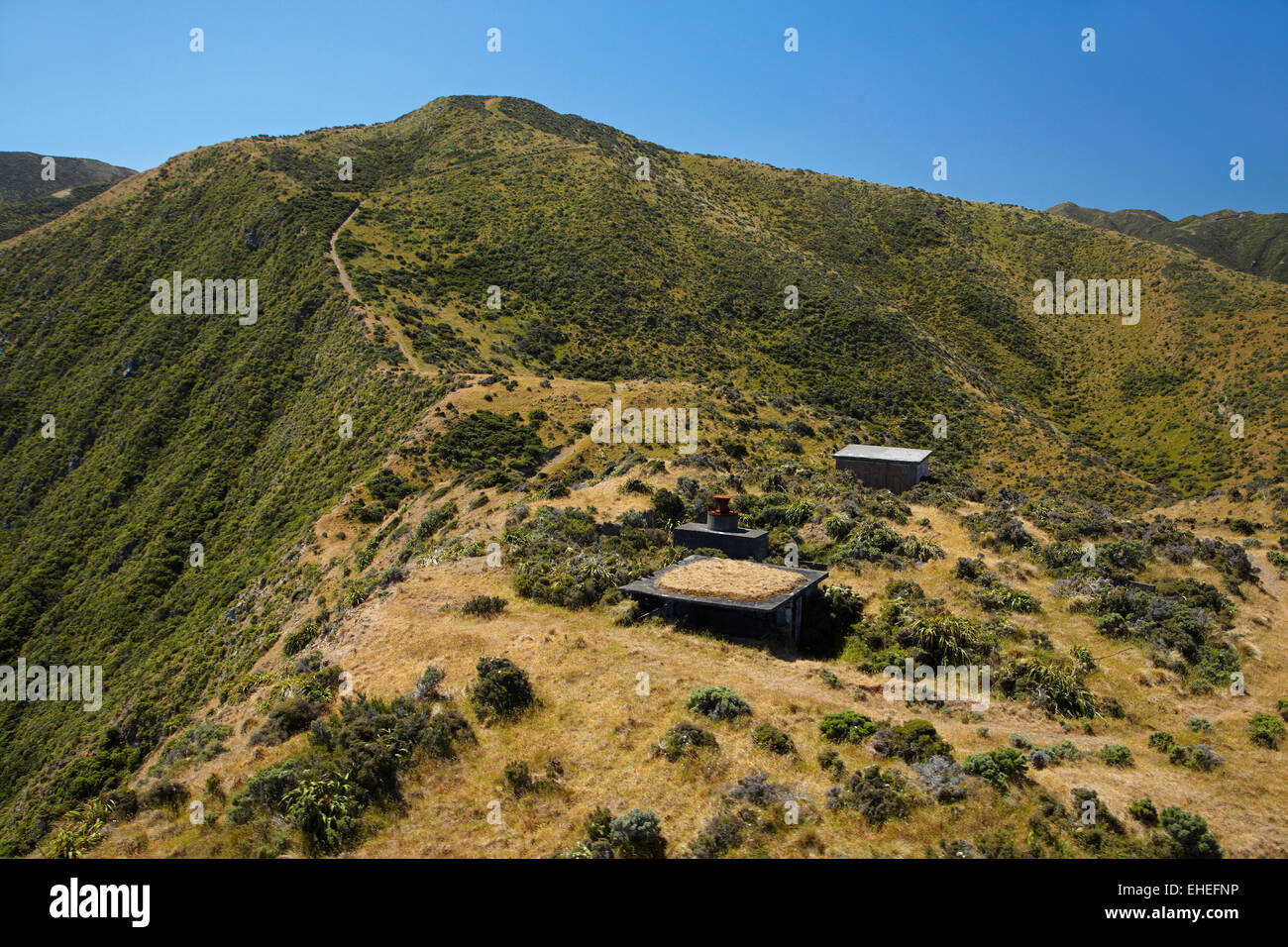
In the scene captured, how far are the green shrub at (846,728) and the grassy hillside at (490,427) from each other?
539 mm

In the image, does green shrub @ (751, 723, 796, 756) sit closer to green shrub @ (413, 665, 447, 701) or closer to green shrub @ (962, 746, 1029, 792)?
green shrub @ (962, 746, 1029, 792)

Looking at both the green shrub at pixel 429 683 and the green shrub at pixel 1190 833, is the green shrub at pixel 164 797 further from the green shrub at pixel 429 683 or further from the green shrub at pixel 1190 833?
the green shrub at pixel 1190 833

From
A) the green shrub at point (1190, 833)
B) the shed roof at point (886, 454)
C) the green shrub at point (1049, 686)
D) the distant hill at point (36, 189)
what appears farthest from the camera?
the distant hill at point (36, 189)

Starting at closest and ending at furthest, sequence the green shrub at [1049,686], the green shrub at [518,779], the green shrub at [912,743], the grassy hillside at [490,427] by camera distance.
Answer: the green shrub at [518,779]
the green shrub at [912,743]
the green shrub at [1049,686]
the grassy hillside at [490,427]

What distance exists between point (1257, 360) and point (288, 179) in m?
125

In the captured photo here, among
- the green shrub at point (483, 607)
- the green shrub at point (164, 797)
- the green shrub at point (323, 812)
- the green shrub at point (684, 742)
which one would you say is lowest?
the green shrub at point (164, 797)

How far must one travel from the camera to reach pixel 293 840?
1341 centimetres

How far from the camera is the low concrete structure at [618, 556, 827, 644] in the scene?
21812 mm

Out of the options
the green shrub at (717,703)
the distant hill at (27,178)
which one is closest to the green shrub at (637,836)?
the green shrub at (717,703)

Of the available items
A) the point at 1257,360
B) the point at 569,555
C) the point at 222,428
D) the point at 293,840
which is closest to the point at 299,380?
the point at 222,428

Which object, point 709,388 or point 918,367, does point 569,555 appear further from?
point 918,367

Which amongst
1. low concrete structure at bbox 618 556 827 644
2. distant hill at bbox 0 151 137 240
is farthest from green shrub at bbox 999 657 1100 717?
distant hill at bbox 0 151 137 240

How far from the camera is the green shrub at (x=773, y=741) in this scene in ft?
51.6
